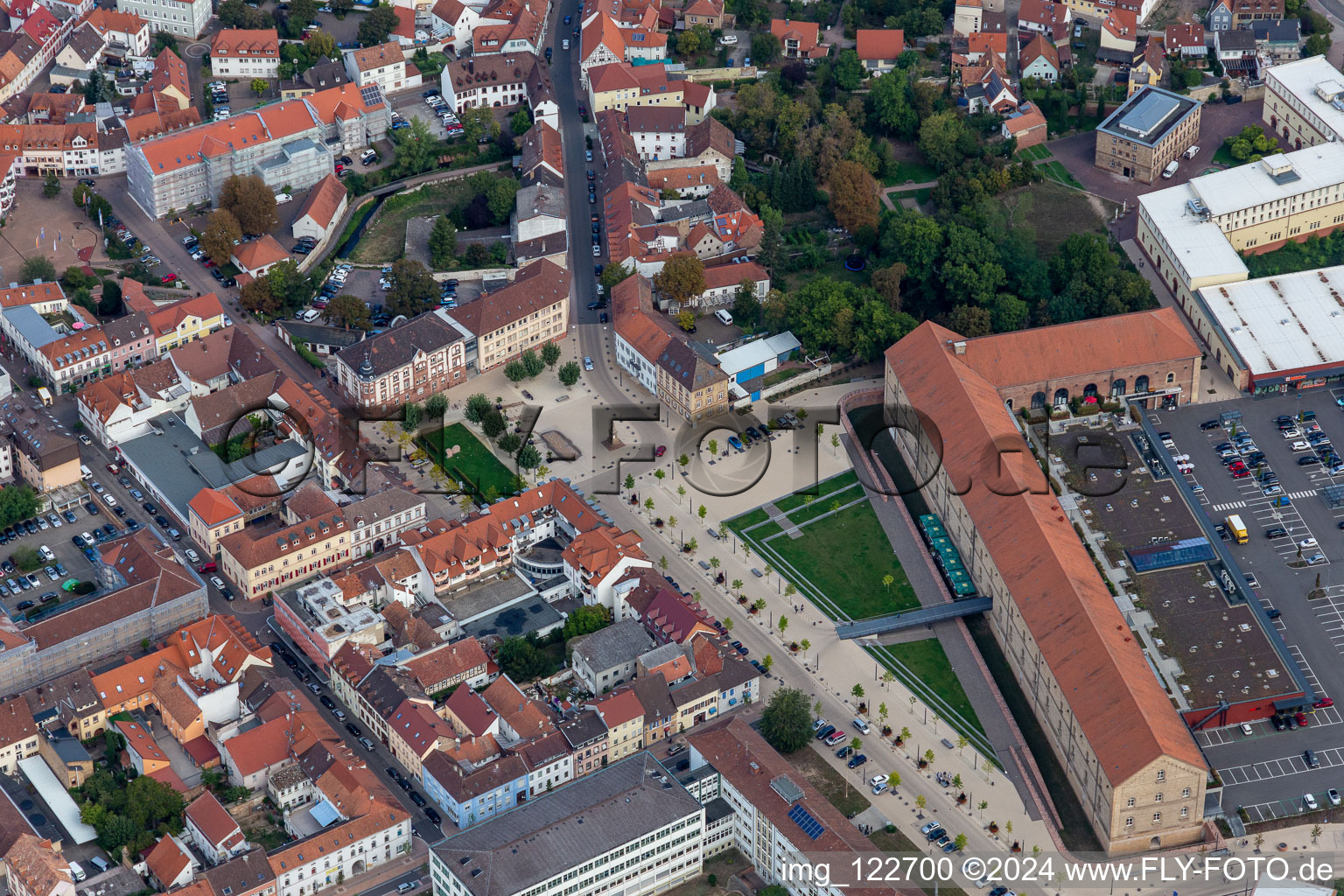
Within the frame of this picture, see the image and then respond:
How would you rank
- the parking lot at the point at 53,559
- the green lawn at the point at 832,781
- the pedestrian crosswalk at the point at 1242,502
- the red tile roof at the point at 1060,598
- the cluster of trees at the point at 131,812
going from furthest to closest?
the pedestrian crosswalk at the point at 1242,502 < the parking lot at the point at 53,559 < the green lawn at the point at 832,781 < the red tile roof at the point at 1060,598 < the cluster of trees at the point at 131,812

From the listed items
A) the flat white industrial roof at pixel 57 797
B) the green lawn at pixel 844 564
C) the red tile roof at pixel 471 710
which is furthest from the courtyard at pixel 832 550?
the flat white industrial roof at pixel 57 797

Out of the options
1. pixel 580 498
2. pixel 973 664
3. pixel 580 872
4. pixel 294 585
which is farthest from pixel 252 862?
pixel 973 664

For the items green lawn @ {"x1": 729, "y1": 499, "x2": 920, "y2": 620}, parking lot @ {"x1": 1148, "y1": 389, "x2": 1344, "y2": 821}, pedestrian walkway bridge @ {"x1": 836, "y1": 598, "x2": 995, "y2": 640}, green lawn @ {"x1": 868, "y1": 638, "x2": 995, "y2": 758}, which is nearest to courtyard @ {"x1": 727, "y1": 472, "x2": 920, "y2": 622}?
green lawn @ {"x1": 729, "y1": 499, "x2": 920, "y2": 620}

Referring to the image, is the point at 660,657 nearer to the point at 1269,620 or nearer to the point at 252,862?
the point at 252,862

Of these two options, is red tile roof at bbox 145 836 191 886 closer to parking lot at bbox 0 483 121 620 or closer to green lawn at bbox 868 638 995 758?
parking lot at bbox 0 483 121 620

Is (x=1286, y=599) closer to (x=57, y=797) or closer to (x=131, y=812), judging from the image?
(x=131, y=812)

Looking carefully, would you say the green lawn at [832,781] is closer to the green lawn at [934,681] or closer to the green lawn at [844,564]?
the green lawn at [934,681]

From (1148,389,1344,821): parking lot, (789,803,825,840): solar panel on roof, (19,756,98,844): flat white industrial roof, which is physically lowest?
(1148,389,1344,821): parking lot
